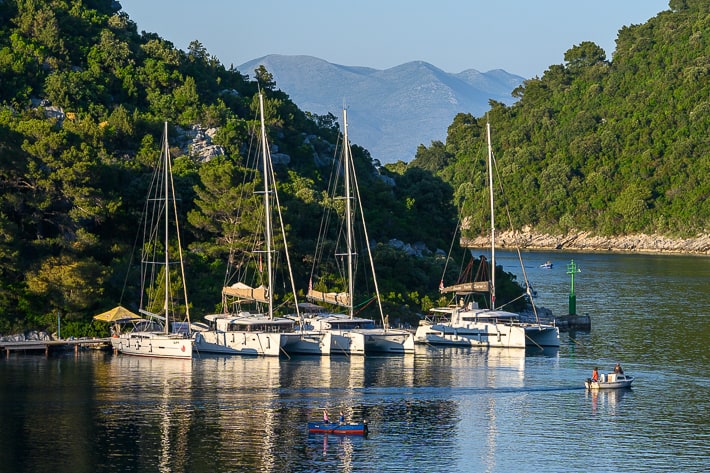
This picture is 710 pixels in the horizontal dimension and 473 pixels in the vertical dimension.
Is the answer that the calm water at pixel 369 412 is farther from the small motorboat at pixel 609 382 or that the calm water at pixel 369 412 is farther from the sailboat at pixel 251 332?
the sailboat at pixel 251 332

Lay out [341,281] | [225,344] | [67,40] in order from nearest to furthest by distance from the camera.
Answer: [225,344] → [341,281] → [67,40]

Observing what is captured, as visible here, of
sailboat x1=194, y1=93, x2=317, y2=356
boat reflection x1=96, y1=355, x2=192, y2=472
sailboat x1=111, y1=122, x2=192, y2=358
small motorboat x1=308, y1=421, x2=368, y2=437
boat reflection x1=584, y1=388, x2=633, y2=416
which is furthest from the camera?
sailboat x1=194, y1=93, x2=317, y2=356

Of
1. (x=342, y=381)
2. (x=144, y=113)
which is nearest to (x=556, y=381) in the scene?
(x=342, y=381)

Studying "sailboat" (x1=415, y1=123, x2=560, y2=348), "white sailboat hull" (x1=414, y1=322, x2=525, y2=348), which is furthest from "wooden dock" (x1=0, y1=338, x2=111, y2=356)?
"sailboat" (x1=415, y1=123, x2=560, y2=348)

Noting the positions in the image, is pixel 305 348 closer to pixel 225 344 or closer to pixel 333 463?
pixel 225 344

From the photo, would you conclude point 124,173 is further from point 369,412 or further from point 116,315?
point 369,412

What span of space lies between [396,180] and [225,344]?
49771mm

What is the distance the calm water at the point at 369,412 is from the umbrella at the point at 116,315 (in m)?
2.19

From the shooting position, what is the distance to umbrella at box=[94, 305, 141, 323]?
69812 millimetres

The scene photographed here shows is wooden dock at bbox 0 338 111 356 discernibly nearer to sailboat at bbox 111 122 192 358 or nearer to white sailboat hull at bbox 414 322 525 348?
sailboat at bbox 111 122 192 358

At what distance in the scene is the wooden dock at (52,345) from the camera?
68.6 m

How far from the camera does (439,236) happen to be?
10688 cm

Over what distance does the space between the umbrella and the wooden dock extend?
143cm

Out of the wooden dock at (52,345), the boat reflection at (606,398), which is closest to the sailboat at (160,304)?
the wooden dock at (52,345)
